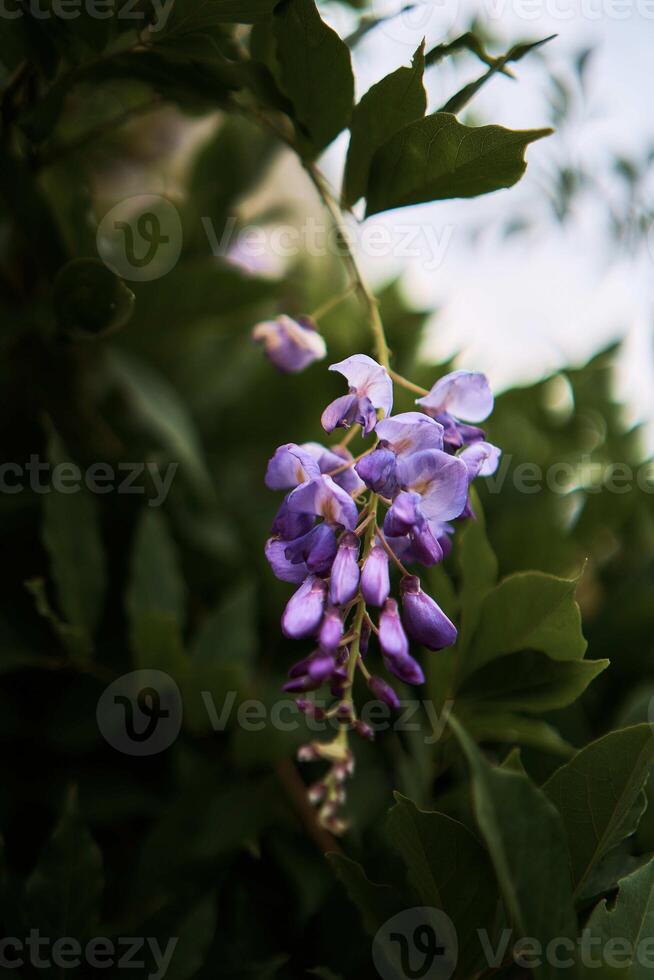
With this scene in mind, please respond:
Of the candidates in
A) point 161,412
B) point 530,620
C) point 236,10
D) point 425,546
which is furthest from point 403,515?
point 161,412

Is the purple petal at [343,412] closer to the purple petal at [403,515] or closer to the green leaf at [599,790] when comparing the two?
the purple petal at [403,515]

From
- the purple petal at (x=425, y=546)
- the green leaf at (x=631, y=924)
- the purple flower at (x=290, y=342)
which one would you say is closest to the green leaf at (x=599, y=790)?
the green leaf at (x=631, y=924)

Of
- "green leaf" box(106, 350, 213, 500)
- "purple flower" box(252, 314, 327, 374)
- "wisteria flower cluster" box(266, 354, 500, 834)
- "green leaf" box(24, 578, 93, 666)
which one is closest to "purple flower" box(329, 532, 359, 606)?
"wisteria flower cluster" box(266, 354, 500, 834)

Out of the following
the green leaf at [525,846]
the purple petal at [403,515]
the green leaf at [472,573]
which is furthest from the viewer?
the green leaf at [472,573]

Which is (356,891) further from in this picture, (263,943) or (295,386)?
(295,386)

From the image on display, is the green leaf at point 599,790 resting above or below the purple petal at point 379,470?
below

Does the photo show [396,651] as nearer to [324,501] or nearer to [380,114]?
[324,501]

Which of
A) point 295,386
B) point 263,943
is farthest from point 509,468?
point 263,943

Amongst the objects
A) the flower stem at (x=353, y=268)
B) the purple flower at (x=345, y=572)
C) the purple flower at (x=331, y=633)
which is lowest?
the purple flower at (x=331, y=633)
